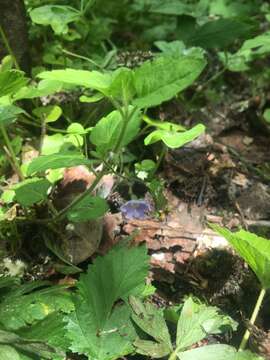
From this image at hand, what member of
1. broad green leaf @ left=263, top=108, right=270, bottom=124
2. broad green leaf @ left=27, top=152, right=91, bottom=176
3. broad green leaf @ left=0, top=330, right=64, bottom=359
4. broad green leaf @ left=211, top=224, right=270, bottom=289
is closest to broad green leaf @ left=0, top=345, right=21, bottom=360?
broad green leaf @ left=0, top=330, right=64, bottom=359

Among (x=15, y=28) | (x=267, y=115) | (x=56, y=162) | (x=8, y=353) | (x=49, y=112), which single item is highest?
(x=15, y=28)

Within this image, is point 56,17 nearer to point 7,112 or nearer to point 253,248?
point 7,112

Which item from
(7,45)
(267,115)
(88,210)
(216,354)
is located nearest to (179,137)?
(88,210)

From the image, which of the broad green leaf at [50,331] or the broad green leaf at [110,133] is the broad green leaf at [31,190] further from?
the broad green leaf at [50,331]

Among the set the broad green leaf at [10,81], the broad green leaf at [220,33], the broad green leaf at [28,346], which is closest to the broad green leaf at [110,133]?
the broad green leaf at [10,81]

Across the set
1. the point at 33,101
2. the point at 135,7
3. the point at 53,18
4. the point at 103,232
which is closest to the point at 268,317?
the point at 103,232

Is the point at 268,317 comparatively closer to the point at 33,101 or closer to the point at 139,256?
the point at 139,256
